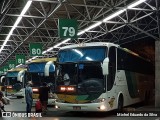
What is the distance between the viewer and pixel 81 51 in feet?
50.5

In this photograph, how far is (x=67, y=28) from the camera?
2055 cm

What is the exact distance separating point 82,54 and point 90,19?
31.5 ft

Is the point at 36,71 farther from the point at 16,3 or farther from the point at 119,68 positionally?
the point at 119,68

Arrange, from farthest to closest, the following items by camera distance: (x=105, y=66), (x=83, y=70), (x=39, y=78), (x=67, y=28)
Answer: (x=39, y=78), (x=67, y=28), (x=83, y=70), (x=105, y=66)

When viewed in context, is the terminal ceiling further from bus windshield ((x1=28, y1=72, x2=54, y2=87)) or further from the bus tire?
the bus tire

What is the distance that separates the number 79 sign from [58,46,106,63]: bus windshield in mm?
4562

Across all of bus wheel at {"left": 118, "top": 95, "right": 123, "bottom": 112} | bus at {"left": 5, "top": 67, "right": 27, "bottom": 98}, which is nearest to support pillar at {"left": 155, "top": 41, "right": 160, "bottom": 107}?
bus wheel at {"left": 118, "top": 95, "right": 123, "bottom": 112}

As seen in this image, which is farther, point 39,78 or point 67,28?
point 39,78

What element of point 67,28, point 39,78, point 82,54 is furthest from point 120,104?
point 39,78

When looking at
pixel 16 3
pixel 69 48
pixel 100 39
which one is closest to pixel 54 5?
pixel 16 3

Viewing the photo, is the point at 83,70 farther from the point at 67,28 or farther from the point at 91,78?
the point at 67,28

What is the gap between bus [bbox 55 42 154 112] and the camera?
1425 cm

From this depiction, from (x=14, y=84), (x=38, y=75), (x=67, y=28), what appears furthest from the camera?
(x=14, y=84)

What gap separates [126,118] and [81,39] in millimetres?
24309
